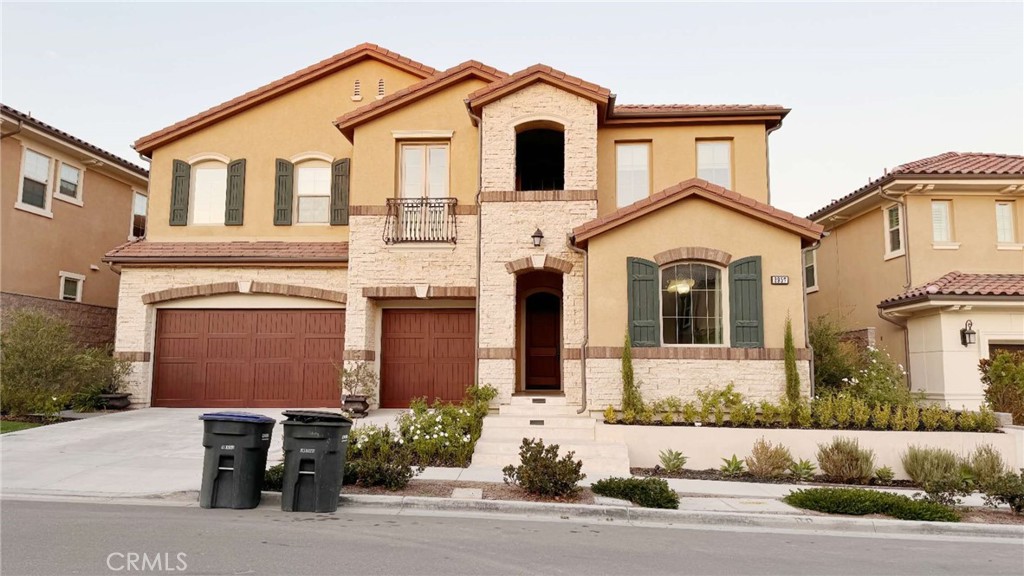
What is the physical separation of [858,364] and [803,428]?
3434mm

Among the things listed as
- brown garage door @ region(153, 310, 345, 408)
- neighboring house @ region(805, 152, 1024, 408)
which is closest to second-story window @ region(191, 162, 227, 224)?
brown garage door @ region(153, 310, 345, 408)

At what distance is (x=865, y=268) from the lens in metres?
18.7

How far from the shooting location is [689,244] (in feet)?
41.1

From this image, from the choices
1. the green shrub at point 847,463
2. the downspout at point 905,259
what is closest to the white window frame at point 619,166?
the downspout at point 905,259

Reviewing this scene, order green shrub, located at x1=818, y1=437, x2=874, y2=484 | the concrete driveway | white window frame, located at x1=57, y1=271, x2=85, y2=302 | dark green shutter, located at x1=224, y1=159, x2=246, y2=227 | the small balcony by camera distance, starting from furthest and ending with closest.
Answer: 1. white window frame, located at x1=57, y1=271, x2=85, y2=302
2. dark green shutter, located at x1=224, y1=159, x2=246, y2=227
3. the small balcony
4. green shrub, located at x1=818, y1=437, x2=874, y2=484
5. the concrete driveway

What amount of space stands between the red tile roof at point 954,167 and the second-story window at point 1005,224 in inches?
38.6

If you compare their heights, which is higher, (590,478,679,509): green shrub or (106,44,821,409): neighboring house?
(106,44,821,409): neighboring house

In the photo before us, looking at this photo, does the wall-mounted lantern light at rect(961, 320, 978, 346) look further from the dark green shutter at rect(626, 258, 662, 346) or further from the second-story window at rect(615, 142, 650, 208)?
the dark green shutter at rect(626, 258, 662, 346)

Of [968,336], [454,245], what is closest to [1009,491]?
[968,336]

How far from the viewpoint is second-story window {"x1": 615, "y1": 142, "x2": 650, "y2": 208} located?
15344mm

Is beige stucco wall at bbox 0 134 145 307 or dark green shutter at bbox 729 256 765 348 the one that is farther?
beige stucco wall at bbox 0 134 145 307

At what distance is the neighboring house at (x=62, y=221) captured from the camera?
1633 centimetres

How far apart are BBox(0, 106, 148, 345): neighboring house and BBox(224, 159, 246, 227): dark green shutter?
4.78 meters

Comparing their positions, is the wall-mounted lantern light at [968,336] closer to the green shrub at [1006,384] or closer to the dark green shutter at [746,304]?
the green shrub at [1006,384]
